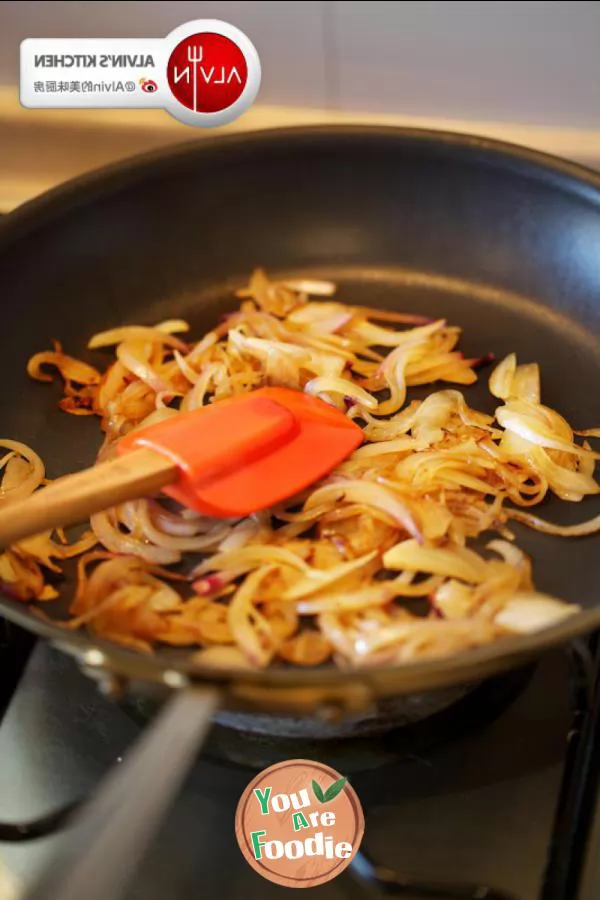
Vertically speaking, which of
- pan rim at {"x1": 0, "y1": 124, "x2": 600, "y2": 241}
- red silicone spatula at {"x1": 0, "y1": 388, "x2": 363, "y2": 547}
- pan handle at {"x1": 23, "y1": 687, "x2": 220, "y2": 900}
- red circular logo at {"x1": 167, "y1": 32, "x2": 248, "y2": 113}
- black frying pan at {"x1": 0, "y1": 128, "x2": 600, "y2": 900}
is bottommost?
pan handle at {"x1": 23, "y1": 687, "x2": 220, "y2": 900}

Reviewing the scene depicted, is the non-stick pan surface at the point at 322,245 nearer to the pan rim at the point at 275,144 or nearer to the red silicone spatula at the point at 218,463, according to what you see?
the pan rim at the point at 275,144

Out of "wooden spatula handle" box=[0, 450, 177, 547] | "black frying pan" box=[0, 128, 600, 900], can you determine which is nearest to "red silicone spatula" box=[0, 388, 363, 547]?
"wooden spatula handle" box=[0, 450, 177, 547]

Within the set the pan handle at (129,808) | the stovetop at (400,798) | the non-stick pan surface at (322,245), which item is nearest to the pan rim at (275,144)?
the non-stick pan surface at (322,245)

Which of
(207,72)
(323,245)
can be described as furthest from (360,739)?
(207,72)

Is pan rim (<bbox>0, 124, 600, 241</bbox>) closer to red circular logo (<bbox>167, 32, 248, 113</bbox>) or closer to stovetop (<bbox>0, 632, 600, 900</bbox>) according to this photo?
red circular logo (<bbox>167, 32, 248, 113</bbox>)

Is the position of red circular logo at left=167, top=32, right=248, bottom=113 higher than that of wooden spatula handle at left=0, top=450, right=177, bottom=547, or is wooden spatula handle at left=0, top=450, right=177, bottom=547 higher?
red circular logo at left=167, top=32, right=248, bottom=113

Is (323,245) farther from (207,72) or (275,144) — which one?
(207,72)
